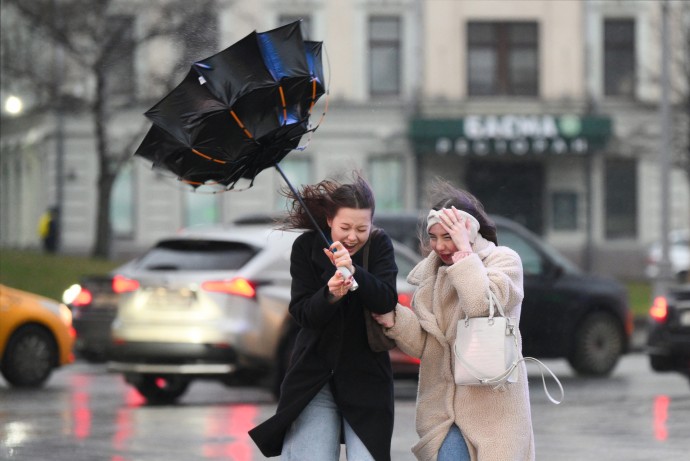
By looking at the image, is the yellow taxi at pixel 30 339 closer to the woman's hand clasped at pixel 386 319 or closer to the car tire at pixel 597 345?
the car tire at pixel 597 345

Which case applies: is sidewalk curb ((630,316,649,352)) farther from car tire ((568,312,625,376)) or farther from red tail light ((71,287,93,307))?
red tail light ((71,287,93,307))

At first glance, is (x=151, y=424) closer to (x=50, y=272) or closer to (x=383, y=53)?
(x=50, y=272)

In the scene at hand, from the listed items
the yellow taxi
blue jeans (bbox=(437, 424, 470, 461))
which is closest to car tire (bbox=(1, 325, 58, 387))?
the yellow taxi

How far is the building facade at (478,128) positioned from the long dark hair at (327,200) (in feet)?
114

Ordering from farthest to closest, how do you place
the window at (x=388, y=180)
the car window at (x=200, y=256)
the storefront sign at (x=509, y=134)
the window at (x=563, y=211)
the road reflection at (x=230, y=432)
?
the window at (x=563, y=211) → the window at (x=388, y=180) → the storefront sign at (x=509, y=134) → the car window at (x=200, y=256) → the road reflection at (x=230, y=432)

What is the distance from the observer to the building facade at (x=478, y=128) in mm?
40906

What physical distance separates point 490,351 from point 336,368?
1.97ft

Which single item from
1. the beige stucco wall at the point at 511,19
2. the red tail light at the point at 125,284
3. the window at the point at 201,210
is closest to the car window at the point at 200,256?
the red tail light at the point at 125,284

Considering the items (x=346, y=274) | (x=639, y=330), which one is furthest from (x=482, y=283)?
(x=639, y=330)

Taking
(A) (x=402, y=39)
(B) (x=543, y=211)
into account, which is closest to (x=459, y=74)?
(A) (x=402, y=39)

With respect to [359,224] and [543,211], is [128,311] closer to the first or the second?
[359,224]

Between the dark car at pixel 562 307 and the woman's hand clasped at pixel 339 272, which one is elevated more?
the woman's hand clasped at pixel 339 272

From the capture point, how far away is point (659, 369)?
14742mm

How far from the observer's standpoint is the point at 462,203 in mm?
5348
